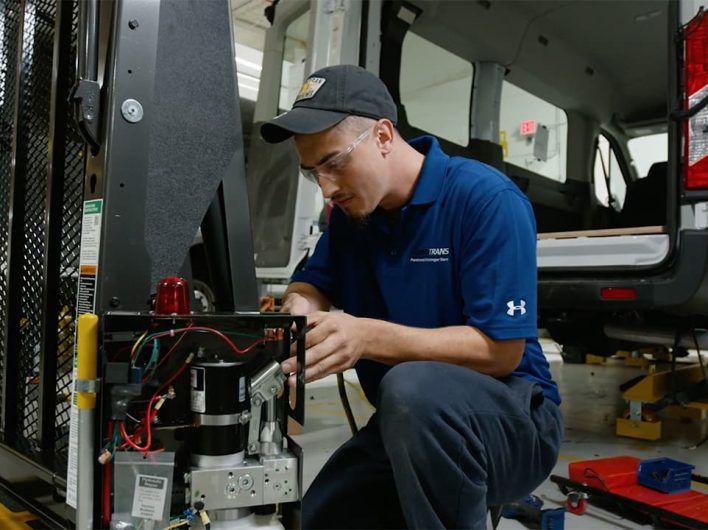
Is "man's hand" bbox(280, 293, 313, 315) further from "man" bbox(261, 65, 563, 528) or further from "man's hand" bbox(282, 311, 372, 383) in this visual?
"man's hand" bbox(282, 311, 372, 383)

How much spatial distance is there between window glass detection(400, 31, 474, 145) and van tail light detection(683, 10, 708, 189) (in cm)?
376

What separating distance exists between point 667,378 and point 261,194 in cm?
247

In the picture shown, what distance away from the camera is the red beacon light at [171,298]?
1.01 metres

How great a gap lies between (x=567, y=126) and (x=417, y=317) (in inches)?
183

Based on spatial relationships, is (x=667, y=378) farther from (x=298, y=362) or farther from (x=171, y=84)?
(x=171, y=84)

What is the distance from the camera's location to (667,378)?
127 inches

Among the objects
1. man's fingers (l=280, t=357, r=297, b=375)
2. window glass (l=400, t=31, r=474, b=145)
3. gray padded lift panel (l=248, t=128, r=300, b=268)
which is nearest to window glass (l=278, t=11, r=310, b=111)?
gray padded lift panel (l=248, t=128, r=300, b=268)

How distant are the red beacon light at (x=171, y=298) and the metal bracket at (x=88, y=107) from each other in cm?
35

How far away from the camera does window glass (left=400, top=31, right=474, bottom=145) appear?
6.01 m

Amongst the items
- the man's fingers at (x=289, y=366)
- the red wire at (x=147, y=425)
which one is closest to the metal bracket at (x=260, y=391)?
the man's fingers at (x=289, y=366)

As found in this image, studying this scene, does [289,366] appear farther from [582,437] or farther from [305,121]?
[582,437]

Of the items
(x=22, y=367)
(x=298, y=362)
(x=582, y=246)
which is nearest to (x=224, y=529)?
(x=298, y=362)

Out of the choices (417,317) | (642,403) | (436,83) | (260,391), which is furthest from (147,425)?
(436,83)

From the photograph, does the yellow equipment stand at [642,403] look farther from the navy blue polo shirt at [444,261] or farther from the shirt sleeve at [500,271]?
the shirt sleeve at [500,271]
